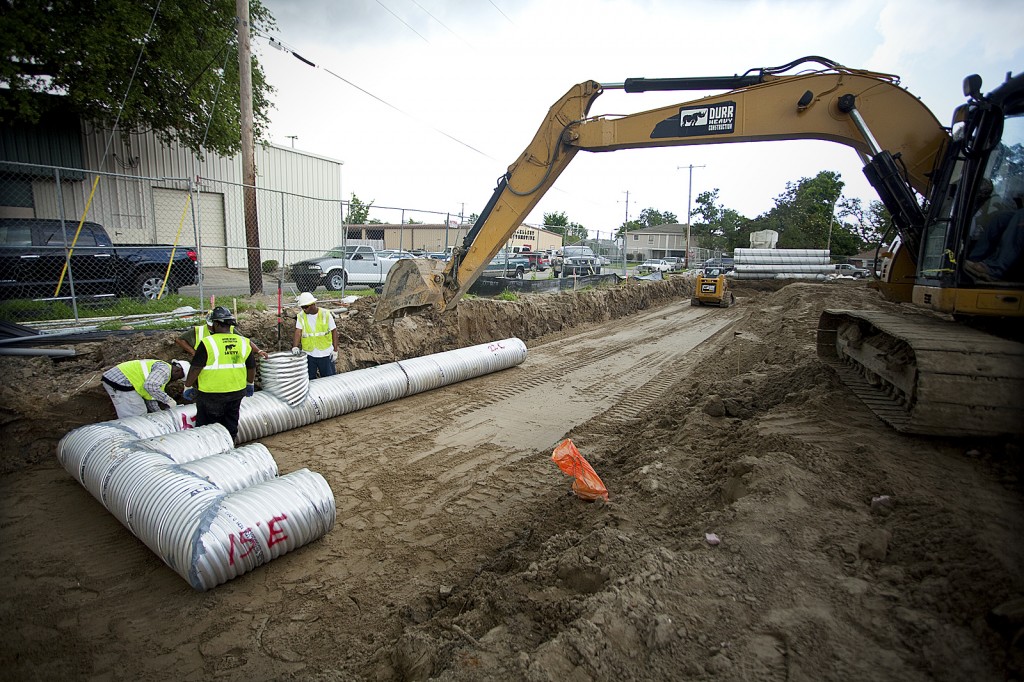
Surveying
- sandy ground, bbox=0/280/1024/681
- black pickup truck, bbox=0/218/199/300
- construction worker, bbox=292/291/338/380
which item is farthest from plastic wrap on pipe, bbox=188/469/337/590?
black pickup truck, bbox=0/218/199/300

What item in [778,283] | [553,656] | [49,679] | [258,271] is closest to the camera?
[553,656]

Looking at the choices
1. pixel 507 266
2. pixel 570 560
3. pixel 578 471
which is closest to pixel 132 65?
pixel 507 266

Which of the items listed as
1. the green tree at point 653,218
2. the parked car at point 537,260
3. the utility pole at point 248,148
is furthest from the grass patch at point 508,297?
the green tree at point 653,218

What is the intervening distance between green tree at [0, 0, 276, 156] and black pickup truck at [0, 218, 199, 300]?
6.38 m

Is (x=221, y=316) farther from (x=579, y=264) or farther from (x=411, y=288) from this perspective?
(x=579, y=264)

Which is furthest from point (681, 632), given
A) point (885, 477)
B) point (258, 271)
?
point (258, 271)

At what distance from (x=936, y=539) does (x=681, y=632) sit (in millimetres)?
1688

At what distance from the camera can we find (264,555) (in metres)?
3.83

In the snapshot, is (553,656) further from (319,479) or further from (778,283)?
(778,283)

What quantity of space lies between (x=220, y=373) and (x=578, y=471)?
11.9 feet

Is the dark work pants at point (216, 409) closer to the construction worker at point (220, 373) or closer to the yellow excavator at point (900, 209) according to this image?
the construction worker at point (220, 373)

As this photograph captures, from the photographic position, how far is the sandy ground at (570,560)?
2.51 m

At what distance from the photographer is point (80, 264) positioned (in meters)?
10.4

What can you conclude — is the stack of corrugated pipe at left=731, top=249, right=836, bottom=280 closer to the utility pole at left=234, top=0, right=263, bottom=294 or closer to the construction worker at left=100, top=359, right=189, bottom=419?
the utility pole at left=234, top=0, right=263, bottom=294
